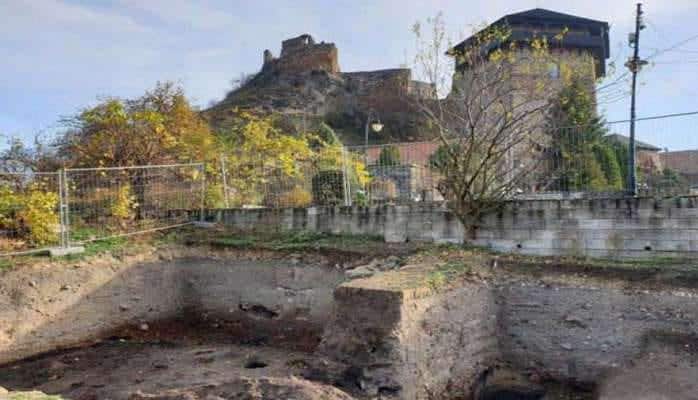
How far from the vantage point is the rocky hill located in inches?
1337

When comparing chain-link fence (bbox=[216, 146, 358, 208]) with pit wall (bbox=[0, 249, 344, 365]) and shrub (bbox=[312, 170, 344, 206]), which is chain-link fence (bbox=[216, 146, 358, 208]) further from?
pit wall (bbox=[0, 249, 344, 365])

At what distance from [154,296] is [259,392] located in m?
5.09

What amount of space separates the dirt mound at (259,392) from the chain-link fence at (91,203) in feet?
16.9

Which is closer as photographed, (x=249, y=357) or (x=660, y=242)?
(x=660, y=242)

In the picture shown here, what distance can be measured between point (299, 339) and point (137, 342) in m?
2.64

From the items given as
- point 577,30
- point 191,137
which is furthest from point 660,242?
point 577,30

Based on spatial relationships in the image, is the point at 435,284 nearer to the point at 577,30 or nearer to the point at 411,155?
the point at 411,155

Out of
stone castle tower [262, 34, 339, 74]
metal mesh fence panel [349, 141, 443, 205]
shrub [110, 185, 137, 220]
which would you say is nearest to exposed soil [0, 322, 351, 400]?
shrub [110, 185, 137, 220]

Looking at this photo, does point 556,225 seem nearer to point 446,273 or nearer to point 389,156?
point 446,273

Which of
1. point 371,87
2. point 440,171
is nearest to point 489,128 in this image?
point 440,171

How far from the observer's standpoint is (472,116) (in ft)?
25.5

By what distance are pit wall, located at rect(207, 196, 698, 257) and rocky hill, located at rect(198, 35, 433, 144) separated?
2378 centimetres

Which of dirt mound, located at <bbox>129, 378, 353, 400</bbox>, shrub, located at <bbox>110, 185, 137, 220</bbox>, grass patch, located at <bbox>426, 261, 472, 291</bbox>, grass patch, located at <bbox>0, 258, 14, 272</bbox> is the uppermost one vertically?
shrub, located at <bbox>110, 185, 137, 220</bbox>

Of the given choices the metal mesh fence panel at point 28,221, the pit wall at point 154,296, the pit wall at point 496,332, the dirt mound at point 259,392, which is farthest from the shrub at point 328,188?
the dirt mound at point 259,392
